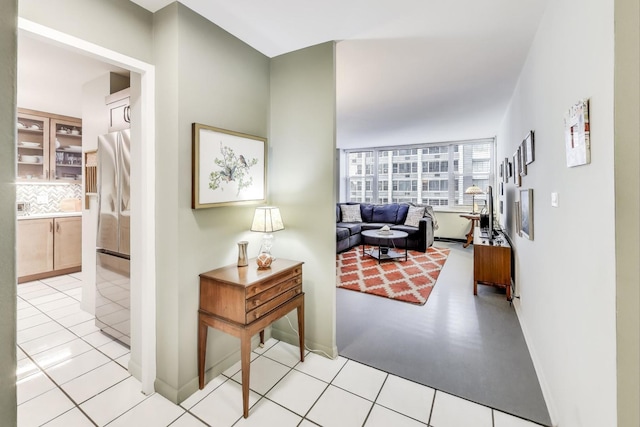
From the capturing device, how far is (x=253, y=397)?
1.83 meters

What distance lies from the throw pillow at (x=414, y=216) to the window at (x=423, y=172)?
1.35 meters

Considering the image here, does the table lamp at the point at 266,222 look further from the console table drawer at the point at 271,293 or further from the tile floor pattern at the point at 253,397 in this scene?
the tile floor pattern at the point at 253,397

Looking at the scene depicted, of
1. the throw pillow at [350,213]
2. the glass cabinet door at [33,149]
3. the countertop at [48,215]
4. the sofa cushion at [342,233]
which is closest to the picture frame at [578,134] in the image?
the sofa cushion at [342,233]

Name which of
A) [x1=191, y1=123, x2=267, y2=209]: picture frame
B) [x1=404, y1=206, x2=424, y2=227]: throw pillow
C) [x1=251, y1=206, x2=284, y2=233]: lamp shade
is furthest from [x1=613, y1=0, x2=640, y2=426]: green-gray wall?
[x1=404, y1=206, x2=424, y2=227]: throw pillow

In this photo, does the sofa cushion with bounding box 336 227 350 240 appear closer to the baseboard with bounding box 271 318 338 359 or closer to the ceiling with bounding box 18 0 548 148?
the ceiling with bounding box 18 0 548 148

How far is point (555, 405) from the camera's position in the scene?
1.62m

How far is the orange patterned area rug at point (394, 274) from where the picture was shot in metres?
3.64

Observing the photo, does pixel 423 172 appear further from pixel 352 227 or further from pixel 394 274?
pixel 394 274

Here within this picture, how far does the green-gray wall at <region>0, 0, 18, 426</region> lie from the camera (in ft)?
1.37

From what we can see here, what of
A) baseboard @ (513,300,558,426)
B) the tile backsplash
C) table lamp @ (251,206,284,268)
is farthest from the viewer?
the tile backsplash

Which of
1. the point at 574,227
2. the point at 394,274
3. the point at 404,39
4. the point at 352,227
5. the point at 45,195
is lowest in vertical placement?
the point at 394,274

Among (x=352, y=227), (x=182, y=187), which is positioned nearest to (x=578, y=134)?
(x=182, y=187)

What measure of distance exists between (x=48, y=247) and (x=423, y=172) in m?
7.85

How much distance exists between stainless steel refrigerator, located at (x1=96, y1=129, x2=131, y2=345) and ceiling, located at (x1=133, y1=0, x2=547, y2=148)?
1.22 meters
